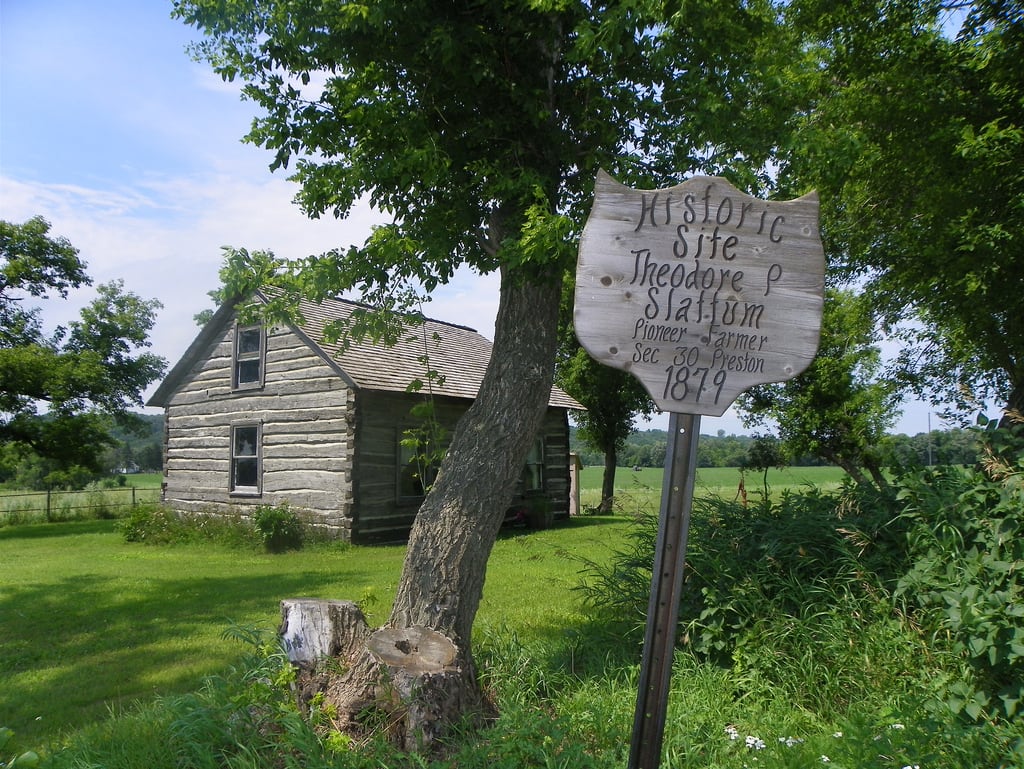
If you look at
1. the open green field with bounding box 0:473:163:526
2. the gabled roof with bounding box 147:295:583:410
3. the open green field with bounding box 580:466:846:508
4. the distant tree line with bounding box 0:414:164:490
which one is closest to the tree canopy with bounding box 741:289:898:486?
the open green field with bounding box 580:466:846:508

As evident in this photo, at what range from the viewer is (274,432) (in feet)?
54.3

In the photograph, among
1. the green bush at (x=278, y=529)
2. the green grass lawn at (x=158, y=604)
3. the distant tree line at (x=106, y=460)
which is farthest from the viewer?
the distant tree line at (x=106, y=460)

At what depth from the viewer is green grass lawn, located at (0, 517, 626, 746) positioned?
6071 mm

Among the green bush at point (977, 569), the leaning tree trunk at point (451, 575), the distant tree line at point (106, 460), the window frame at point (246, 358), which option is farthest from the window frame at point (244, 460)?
the green bush at point (977, 569)

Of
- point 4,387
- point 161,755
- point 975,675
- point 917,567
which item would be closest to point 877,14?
point 917,567

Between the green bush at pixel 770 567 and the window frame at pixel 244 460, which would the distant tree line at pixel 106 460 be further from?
the green bush at pixel 770 567

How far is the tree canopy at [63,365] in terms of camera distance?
21984 millimetres

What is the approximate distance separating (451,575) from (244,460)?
13509 millimetres

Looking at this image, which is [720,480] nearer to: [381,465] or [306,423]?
[381,465]

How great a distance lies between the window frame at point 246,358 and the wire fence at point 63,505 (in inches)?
400

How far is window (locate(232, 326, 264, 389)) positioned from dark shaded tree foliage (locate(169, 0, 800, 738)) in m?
10.6

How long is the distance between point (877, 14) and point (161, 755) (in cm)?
1112

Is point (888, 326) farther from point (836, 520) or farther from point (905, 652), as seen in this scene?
point (905, 652)

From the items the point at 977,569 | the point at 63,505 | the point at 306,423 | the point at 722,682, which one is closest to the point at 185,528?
the point at 306,423
